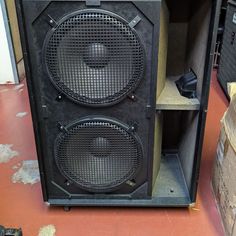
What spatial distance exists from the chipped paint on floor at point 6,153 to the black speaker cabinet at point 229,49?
1504 millimetres

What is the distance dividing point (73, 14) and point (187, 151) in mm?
743

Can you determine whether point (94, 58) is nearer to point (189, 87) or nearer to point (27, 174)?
point (189, 87)

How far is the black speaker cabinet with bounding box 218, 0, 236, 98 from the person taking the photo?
211cm

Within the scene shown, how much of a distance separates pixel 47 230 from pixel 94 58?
70cm

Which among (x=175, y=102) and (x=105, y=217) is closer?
(x=175, y=102)

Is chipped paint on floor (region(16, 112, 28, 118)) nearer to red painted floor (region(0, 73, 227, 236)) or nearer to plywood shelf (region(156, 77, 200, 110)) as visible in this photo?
red painted floor (region(0, 73, 227, 236))

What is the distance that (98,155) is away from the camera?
116 centimetres

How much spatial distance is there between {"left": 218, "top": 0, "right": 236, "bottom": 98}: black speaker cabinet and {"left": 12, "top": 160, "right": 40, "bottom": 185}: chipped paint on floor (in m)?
1.43

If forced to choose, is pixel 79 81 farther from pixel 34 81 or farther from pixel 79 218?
pixel 79 218

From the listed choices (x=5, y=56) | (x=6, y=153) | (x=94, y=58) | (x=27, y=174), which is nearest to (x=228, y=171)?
(x=94, y=58)

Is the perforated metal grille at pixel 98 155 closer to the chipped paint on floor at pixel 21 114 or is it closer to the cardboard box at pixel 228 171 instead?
the cardboard box at pixel 228 171

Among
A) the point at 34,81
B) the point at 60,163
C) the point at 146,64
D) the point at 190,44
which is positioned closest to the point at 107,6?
the point at 146,64

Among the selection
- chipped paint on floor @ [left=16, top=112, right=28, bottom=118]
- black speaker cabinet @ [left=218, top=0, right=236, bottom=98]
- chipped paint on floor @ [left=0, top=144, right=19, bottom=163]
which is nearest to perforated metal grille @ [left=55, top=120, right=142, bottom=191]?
chipped paint on floor @ [left=0, top=144, right=19, bottom=163]

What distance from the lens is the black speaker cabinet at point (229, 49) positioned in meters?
2.11
